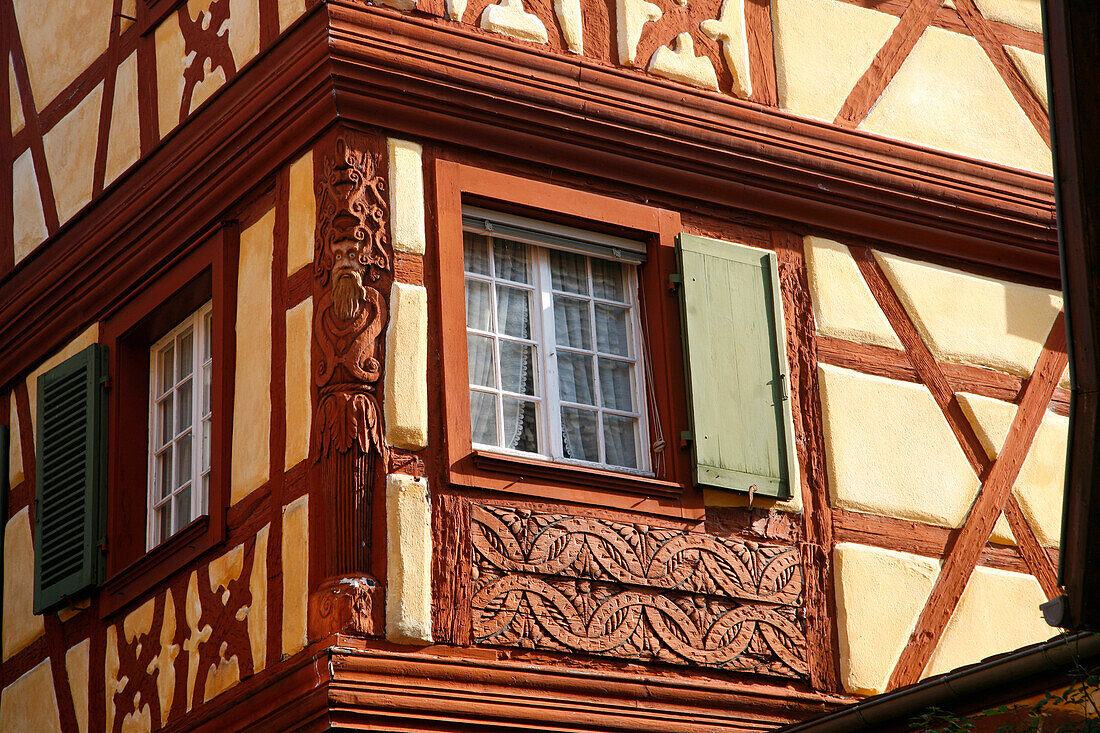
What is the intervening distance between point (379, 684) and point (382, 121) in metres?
2.68

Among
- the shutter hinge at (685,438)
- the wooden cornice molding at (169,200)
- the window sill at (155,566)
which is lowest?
the window sill at (155,566)

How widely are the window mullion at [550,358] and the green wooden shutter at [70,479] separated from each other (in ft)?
8.16

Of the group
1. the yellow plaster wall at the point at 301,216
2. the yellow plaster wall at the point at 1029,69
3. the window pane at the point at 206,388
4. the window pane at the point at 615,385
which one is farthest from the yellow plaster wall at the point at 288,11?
the yellow plaster wall at the point at 1029,69

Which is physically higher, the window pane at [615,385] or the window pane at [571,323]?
the window pane at [571,323]

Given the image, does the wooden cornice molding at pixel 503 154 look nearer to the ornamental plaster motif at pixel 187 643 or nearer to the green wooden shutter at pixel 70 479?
the green wooden shutter at pixel 70 479

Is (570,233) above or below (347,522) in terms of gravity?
above

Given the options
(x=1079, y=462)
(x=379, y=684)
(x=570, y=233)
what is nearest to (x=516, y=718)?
(x=379, y=684)

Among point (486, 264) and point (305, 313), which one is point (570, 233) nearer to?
point (486, 264)

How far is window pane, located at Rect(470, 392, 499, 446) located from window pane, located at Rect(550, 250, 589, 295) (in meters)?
0.79

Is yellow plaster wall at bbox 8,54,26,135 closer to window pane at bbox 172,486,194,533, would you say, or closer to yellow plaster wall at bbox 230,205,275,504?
yellow plaster wall at bbox 230,205,275,504

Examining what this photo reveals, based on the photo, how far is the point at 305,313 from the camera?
8883mm

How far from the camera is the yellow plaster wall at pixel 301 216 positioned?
29.5ft

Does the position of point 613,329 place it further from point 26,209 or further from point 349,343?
point 26,209

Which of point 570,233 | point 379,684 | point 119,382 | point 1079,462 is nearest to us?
point 1079,462
